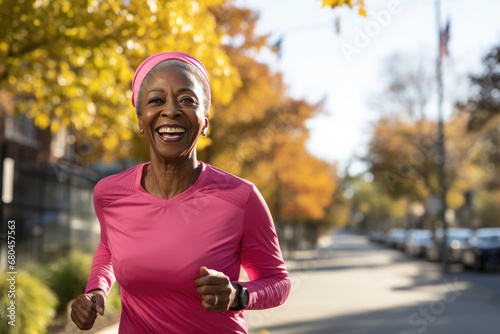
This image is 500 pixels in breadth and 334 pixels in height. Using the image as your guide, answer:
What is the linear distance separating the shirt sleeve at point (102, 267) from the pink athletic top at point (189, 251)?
12 centimetres

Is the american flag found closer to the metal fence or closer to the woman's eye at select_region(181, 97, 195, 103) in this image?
the metal fence

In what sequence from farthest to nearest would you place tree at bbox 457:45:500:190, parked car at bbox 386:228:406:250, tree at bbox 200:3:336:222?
parked car at bbox 386:228:406:250 < tree at bbox 457:45:500:190 < tree at bbox 200:3:336:222

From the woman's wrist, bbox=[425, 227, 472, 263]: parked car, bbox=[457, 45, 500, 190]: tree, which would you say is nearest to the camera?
the woman's wrist

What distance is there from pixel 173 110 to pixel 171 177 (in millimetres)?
247

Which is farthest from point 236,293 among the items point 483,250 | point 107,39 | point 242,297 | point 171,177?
point 483,250

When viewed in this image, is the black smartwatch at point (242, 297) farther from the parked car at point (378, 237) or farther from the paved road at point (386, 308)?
the parked car at point (378, 237)

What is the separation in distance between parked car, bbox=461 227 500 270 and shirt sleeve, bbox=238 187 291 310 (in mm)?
23170

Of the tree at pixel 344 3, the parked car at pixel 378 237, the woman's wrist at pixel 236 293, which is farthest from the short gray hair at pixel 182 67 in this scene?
the parked car at pixel 378 237

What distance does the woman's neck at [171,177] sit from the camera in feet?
6.70

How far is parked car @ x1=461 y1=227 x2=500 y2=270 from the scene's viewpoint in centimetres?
2308

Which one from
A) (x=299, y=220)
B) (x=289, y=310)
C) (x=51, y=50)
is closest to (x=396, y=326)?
(x=289, y=310)

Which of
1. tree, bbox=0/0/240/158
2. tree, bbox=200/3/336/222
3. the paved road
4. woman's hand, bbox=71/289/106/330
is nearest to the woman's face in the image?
woman's hand, bbox=71/289/106/330

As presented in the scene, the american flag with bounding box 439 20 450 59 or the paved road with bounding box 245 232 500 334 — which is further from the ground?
the american flag with bounding box 439 20 450 59

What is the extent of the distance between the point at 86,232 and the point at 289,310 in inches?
247
